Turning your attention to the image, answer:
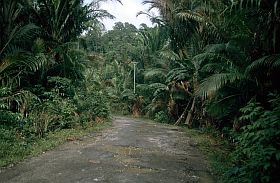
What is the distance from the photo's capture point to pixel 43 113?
11.2 meters

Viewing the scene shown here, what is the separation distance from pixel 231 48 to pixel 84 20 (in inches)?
299

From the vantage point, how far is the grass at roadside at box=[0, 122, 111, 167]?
26.0 ft

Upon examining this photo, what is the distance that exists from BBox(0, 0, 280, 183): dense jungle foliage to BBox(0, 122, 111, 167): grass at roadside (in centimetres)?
6

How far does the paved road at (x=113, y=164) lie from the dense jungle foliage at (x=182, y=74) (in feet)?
3.01

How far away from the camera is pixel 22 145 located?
8977mm

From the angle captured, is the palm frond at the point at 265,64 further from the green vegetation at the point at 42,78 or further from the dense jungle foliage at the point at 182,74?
the green vegetation at the point at 42,78

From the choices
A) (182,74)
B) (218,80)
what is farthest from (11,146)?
(182,74)

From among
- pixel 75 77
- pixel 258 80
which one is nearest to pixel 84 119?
pixel 75 77

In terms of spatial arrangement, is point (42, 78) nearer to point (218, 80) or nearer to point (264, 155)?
point (218, 80)

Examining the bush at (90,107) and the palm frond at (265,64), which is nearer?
the palm frond at (265,64)

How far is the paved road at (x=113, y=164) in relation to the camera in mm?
6398

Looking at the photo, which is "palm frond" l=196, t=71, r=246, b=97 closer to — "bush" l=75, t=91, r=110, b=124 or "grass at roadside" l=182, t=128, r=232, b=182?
"grass at roadside" l=182, t=128, r=232, b=182

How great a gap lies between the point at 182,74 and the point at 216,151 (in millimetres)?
8063

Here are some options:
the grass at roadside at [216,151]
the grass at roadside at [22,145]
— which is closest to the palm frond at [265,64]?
the grass at roadside at [216,151]
